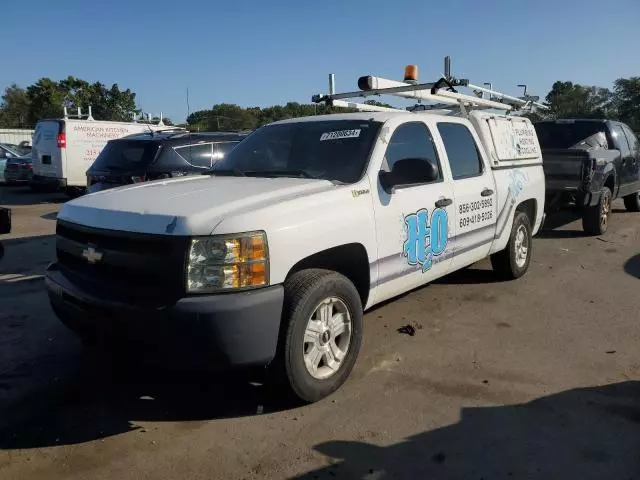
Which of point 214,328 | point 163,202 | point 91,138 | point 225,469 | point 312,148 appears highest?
point 91,138

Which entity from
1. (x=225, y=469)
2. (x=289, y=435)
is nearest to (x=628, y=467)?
(x=289, y=435)

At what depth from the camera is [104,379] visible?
13.2 feet

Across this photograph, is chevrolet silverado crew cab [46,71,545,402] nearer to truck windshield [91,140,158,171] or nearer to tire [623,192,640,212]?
truck windshield [91,140,158,171]

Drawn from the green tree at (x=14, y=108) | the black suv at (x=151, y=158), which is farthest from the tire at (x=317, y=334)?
the green tree at (x=14, y=108)

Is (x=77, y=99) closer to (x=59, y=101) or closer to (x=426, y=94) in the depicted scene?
(x=59, y=101)

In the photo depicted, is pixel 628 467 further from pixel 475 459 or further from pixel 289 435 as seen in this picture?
pixel 289 435

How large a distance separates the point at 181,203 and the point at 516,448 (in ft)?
7.65

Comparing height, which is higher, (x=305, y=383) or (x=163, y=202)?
(x=163, y=202)

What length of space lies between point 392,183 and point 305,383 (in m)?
1.58

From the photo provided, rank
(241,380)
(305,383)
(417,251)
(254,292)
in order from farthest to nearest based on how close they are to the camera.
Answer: (417,251) < (241,380) < (305,383) < (254,292)

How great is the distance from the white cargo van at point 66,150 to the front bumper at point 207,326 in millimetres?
12116

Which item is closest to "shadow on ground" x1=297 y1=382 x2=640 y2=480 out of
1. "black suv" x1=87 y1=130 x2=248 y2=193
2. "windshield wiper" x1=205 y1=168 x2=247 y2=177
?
"windshield wiper" x1=205 y1=168 x2=247 y2=177

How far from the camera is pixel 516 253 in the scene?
252 inches

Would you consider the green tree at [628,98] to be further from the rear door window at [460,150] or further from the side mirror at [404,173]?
the side mirror at [404,173]
